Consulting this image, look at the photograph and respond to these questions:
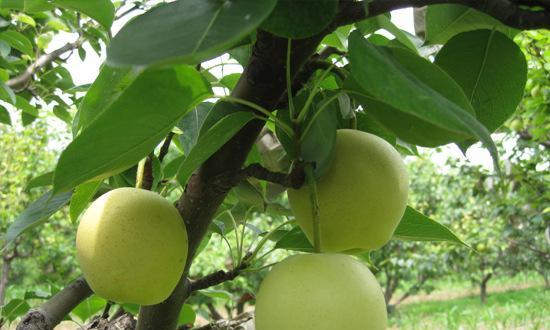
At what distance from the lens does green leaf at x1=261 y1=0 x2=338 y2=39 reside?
369 mm

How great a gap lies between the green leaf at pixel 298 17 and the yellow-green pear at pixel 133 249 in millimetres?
239

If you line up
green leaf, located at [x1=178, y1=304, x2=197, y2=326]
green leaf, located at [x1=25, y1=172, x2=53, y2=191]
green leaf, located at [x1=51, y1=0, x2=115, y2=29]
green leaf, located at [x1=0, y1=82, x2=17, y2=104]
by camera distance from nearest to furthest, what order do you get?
green leaf, located at [x1=51, y1=0, x2=115, y2=29] → green leaf, located at [x1=25, y1=172, x2=53, y2=191] → green leaf, located at [x1=178, y1=304, x2=197, y2=326] → green leaf, located at [x1=0, y1=82, x2=17, y2=104]

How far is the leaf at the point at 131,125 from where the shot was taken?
0.40 metres

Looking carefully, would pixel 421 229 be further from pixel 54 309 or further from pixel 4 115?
pixel 4 115

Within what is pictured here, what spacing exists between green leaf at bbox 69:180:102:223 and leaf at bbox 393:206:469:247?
35cm

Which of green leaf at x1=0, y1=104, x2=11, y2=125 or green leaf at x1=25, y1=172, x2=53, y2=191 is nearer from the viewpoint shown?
green leaf at x1=25, y1=172, x2=53, y2=191

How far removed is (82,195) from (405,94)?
1.35 feet

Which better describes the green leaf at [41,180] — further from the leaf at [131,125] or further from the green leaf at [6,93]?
the green leaf at [6,93]

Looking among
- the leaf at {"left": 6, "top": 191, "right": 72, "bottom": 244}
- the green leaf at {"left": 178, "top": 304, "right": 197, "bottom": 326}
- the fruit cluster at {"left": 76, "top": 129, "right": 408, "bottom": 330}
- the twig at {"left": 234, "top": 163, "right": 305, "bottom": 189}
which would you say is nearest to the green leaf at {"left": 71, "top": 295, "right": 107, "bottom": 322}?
the green leaf at {"left": 178, "top": 304, "right": 197, "bottom": 326}

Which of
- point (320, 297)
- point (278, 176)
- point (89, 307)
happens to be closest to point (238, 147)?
point (278, 176)

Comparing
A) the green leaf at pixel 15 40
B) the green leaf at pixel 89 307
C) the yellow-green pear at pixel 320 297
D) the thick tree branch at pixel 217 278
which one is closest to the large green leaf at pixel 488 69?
the yellow-green pear at pixel 320 297

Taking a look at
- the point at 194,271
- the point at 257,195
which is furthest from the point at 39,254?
the point at 257,195

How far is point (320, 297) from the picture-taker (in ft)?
1.45

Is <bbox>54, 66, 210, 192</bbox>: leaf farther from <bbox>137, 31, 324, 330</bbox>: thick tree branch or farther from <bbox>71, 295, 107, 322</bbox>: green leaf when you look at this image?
<bbox>71, 295, 107, 322</bbox>: green leaf
